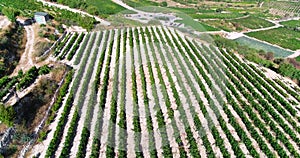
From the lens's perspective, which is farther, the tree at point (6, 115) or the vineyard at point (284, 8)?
the vineyard at point (284, 8)

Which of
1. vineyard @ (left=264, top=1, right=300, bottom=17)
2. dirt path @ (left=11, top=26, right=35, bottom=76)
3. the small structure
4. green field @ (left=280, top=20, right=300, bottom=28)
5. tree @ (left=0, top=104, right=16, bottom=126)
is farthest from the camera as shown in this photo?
vineyard @ (left=264, top=1, right=300, bottom=17)

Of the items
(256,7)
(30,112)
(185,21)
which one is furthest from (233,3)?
(30,112)

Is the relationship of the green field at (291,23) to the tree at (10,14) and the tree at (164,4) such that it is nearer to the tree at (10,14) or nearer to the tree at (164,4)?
the tree at (164,4)

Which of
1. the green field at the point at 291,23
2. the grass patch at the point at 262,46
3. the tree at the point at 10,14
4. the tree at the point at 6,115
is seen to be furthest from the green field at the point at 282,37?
the tree at the point at 6,115

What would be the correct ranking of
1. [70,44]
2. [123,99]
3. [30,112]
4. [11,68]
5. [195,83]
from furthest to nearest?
[70,44] → [11,68] → [195,83] → [123,99] → [30,112]

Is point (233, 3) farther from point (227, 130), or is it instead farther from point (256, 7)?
point (227, 130)

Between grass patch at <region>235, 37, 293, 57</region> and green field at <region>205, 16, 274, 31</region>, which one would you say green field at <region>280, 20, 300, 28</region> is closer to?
green field at <region>205, 16, 274, 31</region>

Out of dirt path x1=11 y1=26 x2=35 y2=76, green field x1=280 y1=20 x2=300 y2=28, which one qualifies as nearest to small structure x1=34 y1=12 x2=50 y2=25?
dirt path x1=11 y1=26 x2=35 y2=76
